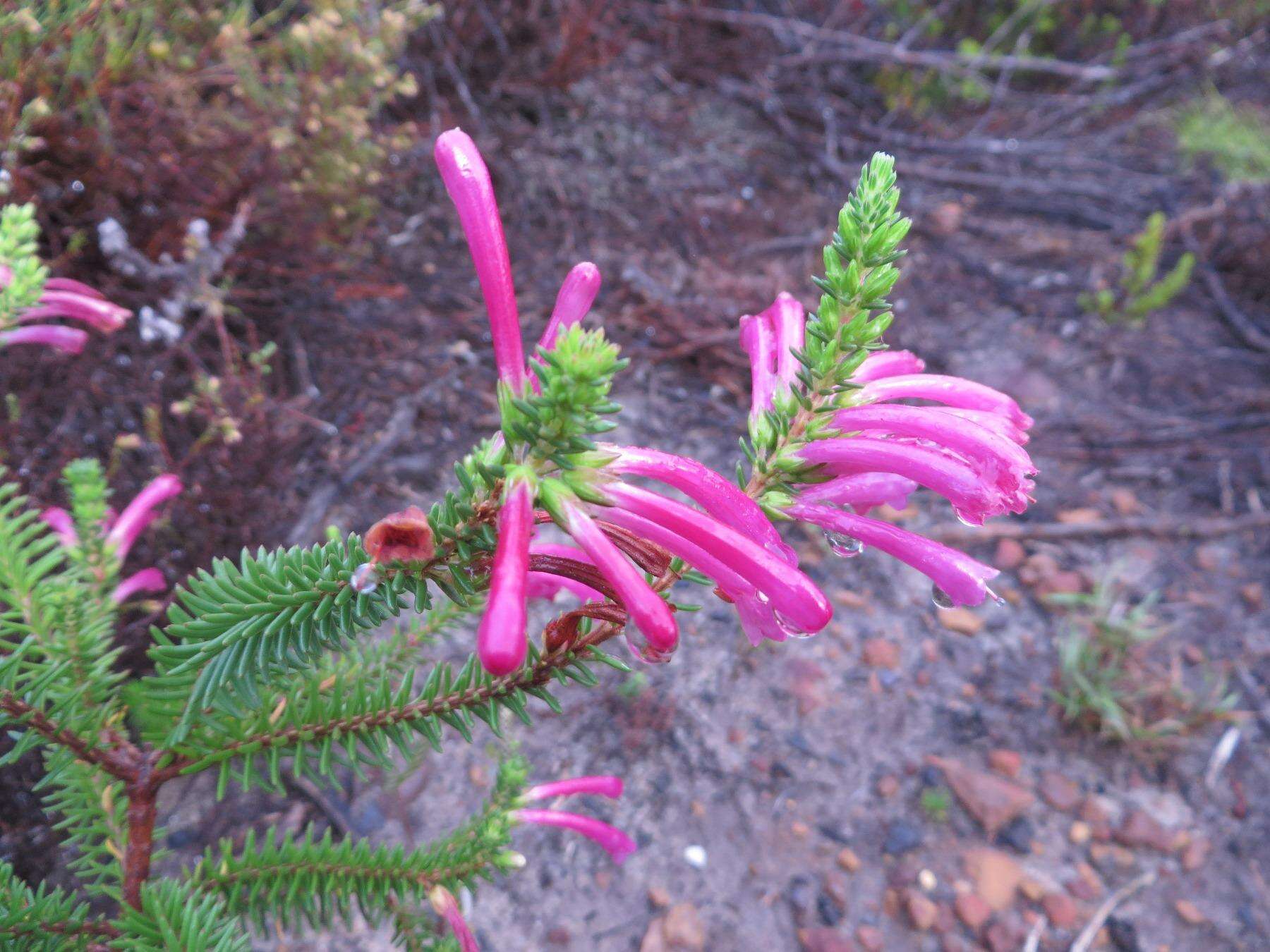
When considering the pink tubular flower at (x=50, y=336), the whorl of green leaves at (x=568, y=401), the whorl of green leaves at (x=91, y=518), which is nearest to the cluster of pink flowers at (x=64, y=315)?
the pink tubular flower at (x=50, y=336)

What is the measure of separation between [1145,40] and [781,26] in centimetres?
316

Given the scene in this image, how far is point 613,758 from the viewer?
2299 millimetres

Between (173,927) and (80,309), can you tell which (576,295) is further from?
(80,309)

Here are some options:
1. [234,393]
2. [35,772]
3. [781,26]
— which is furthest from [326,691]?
[781,26]

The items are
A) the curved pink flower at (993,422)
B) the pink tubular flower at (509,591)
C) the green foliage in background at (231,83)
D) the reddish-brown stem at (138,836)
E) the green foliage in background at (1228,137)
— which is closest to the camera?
the pink tubular flower at (509,591)

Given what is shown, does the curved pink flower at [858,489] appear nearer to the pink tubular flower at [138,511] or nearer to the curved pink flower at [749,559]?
the curved pink flower at [749,559]

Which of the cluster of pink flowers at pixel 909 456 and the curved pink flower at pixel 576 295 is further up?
the curved pink flower at pixel 576 295

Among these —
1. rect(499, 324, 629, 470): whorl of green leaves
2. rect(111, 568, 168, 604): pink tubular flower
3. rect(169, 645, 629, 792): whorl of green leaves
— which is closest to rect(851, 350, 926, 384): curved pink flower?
rect(499, 324, 629, 470): whorl of green leaves

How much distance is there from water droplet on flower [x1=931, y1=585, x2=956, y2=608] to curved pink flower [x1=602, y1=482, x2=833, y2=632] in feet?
0.72

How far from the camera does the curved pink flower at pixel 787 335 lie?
0.99 metres

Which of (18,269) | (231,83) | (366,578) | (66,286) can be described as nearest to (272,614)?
(366,578)

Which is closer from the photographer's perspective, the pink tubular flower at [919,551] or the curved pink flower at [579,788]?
the pink tubular flower at [919,551]

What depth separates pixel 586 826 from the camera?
143 cm

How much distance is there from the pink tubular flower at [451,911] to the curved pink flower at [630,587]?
0.75m
